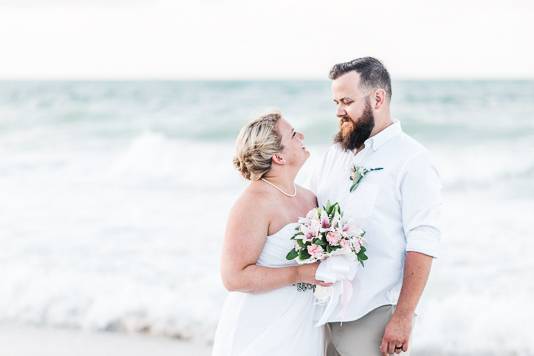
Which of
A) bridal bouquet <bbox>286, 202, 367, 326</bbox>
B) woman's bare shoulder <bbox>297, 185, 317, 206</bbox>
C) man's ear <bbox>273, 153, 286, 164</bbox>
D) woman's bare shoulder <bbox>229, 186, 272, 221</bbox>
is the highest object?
man's ear <bbox>273, 153, 286, 164</bbox>

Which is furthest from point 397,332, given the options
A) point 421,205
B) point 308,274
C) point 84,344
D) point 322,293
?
point 84,344

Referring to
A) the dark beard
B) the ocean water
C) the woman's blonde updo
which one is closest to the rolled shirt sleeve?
the dark beard

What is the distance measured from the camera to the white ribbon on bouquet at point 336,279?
328 cm

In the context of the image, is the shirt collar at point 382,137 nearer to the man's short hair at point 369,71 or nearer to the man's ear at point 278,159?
the man's short hair at point 369,71

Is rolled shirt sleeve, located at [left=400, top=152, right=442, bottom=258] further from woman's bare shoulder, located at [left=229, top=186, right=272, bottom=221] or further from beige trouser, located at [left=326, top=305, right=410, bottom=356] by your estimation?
woman's bare shoulder, located at [left=229, top=186, right=272, bottom=221]

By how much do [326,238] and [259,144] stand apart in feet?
1.88

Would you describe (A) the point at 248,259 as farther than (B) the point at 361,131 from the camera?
No

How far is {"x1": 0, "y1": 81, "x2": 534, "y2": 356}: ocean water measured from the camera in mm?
6758

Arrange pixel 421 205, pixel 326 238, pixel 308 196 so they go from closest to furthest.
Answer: pixel 326 238 < pixel 421 205 < pixel 308 196

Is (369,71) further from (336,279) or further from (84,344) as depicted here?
(84,344)

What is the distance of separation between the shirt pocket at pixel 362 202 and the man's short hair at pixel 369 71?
1.53 ft

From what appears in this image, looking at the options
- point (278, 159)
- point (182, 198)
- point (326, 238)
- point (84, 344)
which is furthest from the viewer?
point (182, 198)

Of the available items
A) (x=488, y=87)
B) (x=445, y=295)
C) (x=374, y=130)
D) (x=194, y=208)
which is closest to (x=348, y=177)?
(x=374, y=130)

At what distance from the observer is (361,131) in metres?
3.53
